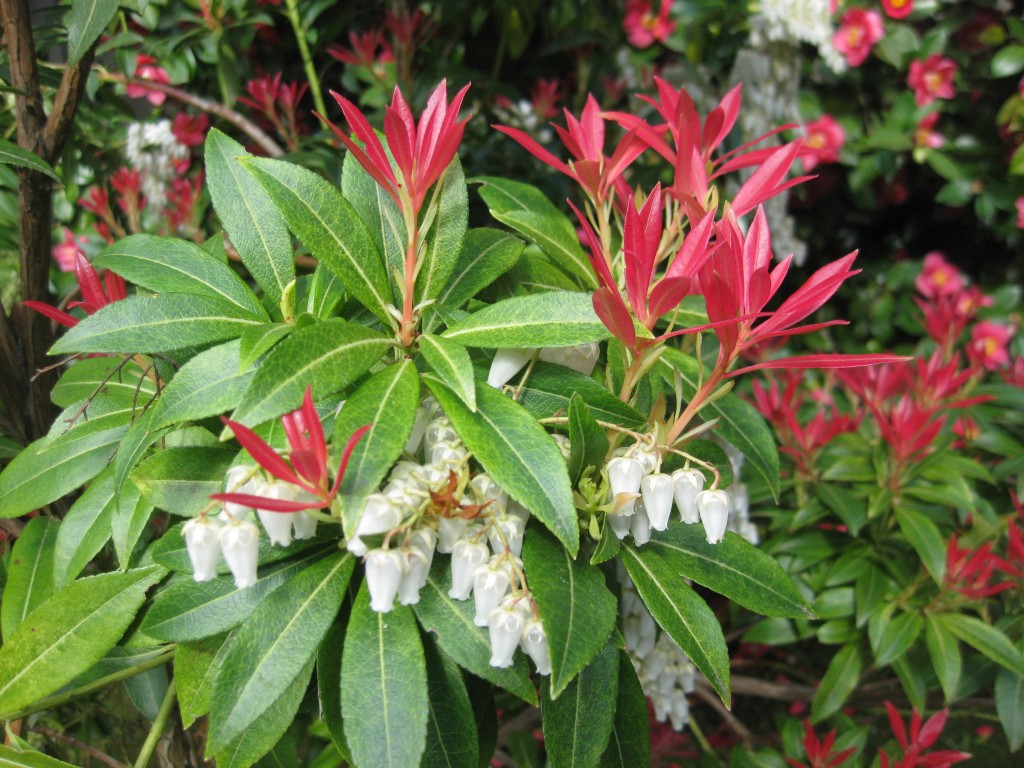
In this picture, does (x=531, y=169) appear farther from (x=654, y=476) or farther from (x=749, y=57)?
(x=654, y=476)

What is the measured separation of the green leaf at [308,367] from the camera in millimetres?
474

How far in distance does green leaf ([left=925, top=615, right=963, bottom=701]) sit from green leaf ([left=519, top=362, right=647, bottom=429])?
724 millimetres

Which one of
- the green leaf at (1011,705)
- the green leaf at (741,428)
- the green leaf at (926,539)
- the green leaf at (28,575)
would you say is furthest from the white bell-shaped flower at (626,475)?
the green leaf at (1011,705)

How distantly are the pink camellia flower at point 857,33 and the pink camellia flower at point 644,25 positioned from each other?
0.41 metres

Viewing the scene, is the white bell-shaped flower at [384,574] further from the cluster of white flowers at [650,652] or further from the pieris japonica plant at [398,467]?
the cluster of white flowers at [650,652]

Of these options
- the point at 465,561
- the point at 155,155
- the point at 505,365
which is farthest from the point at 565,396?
the point at 155,155

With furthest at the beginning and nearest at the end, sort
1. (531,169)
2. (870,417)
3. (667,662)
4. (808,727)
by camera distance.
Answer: (531,169), (870,417), (808,727), (667,662)

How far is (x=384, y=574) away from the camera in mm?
480

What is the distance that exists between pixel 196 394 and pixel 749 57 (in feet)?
5.27

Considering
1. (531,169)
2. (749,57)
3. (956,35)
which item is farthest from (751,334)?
(956,35)

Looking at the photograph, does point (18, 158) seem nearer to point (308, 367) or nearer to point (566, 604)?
point (308, 367)

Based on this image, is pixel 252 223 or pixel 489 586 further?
pixel 252 223

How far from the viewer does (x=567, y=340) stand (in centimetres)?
53

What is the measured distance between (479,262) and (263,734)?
0.41m
